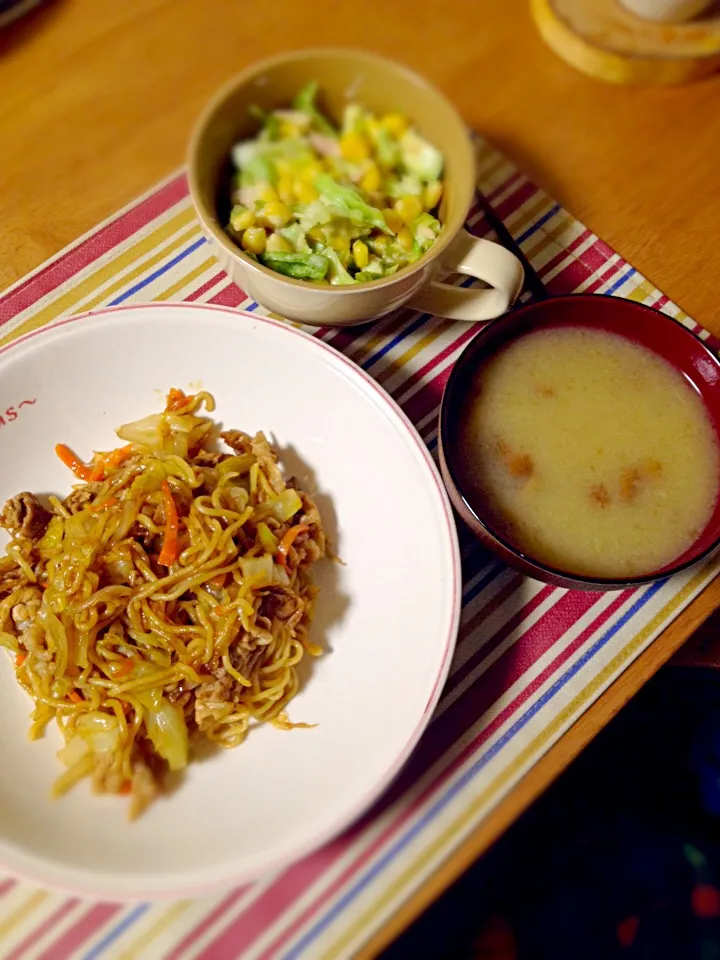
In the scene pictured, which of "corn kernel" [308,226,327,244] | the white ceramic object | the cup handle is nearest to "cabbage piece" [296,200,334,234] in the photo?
"corn kernel" [308,226,327,244]

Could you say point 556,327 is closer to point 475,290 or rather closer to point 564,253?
point 475,290

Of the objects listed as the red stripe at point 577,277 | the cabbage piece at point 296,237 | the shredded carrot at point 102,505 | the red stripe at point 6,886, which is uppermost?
the cabbage piece at point 296,237

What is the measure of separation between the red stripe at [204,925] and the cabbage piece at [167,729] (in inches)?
8.5

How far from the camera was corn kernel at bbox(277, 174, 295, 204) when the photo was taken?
150cm

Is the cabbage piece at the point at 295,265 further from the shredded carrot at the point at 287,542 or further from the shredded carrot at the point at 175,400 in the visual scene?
the shredded carrot at the point at 287,542

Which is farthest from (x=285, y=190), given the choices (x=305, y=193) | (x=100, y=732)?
(x=100, y=732)

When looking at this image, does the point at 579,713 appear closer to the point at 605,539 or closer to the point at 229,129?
the point at 605,539

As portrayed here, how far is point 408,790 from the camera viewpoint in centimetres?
127

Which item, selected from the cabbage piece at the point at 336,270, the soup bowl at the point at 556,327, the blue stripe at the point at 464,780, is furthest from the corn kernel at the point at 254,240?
the blue stripe at the point at 464,780

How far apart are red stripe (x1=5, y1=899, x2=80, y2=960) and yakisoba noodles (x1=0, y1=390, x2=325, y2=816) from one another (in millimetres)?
169

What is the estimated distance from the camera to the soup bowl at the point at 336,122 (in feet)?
4.36

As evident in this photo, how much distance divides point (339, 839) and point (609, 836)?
1.09m

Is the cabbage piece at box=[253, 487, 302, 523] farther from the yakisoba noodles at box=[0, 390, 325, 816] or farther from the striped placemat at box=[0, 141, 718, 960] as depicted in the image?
the striped placemat at box=[0, 141, 718, 960]

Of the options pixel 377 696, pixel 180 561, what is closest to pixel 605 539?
pixel 377 696
